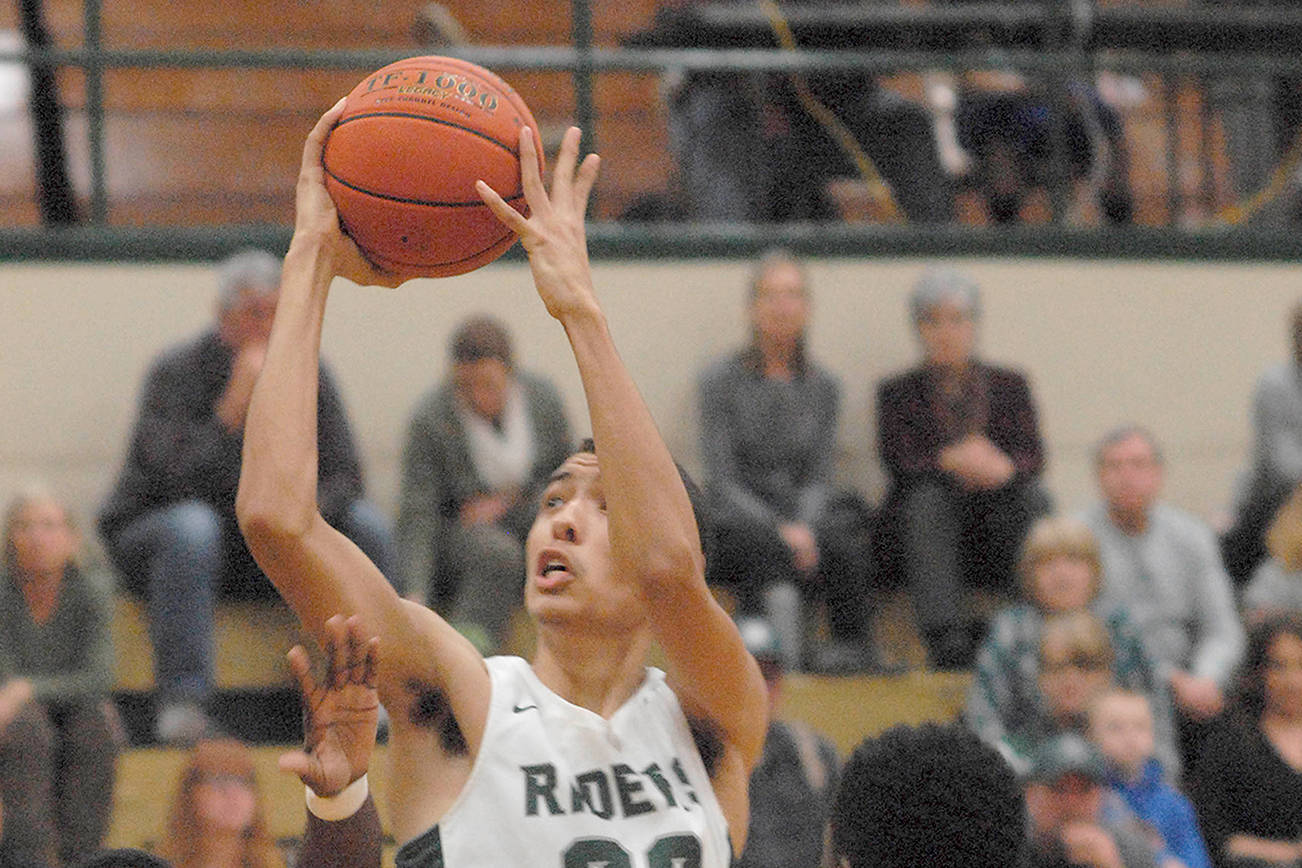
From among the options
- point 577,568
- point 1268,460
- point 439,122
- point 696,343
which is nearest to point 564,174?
point 439,122

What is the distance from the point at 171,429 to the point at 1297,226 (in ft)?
18.3

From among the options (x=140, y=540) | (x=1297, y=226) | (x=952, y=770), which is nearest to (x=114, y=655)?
(x=140, y=540)

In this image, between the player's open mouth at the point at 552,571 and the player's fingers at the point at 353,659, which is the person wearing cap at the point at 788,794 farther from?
the player's fingers at the point at 353,659

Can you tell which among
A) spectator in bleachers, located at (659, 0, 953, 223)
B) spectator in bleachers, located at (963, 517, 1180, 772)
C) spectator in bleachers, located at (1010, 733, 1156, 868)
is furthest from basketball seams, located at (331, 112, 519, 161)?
spectator in bleachers, located at (659, 0, 953, 223)

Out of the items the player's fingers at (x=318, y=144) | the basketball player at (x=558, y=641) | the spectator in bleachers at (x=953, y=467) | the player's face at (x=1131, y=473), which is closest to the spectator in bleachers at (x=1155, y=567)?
the player's face at (x=1131, y=473)

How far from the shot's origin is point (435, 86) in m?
2.75

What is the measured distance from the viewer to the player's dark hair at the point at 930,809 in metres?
2.33

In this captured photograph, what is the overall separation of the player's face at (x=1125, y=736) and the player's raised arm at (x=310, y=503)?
3199 millimetres

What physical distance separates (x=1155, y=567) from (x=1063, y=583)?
0.73 metres

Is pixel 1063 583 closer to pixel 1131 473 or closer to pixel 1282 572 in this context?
pixel 1131 473

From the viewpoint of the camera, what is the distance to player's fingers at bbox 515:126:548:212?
2631mm

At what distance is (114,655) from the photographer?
577cm

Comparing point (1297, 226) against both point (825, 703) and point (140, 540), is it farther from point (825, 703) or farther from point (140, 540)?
point (140, 540)

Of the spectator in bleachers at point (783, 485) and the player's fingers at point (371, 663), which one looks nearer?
the player's fingers at point (371, 663)
